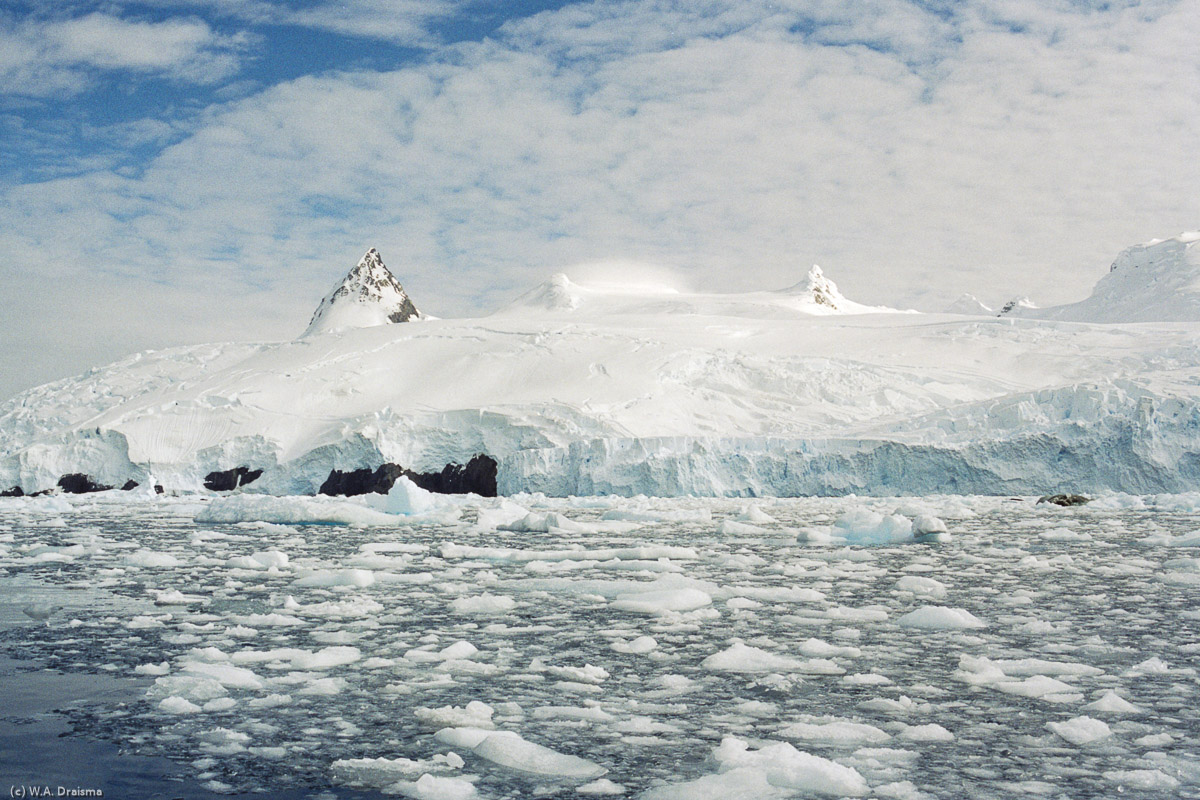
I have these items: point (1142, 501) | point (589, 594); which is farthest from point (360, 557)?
point (1142, 501)

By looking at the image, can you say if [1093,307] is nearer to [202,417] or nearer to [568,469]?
[568,469]

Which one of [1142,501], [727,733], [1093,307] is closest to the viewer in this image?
[727,733]

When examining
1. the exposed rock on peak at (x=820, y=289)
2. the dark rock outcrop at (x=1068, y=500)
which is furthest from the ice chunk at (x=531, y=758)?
the exposed rock on peak at (x=820, y=289)

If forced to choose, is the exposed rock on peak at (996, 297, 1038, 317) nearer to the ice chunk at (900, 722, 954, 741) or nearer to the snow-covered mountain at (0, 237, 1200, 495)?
the snow-covered mountain at (0, 237, 1200, 495)

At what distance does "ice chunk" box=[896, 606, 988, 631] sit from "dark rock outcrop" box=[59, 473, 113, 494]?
35935 millimetres

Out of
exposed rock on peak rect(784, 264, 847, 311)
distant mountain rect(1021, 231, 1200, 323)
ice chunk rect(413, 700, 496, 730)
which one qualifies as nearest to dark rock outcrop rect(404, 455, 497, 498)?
ice chunk rect(413, 700, 496, 730)

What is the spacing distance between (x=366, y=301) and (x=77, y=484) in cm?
4265

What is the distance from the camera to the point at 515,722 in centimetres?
399

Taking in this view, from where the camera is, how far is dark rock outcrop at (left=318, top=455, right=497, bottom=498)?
32094 mm

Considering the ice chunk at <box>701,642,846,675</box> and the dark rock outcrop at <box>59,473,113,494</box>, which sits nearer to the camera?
the ice chunk at <box>701,642,846,675</box>

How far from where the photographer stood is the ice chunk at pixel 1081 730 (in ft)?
→ 12.1

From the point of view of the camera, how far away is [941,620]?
6.21 metres

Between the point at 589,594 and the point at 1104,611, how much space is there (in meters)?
4.25

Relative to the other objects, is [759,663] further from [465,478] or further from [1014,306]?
[1014,306]
